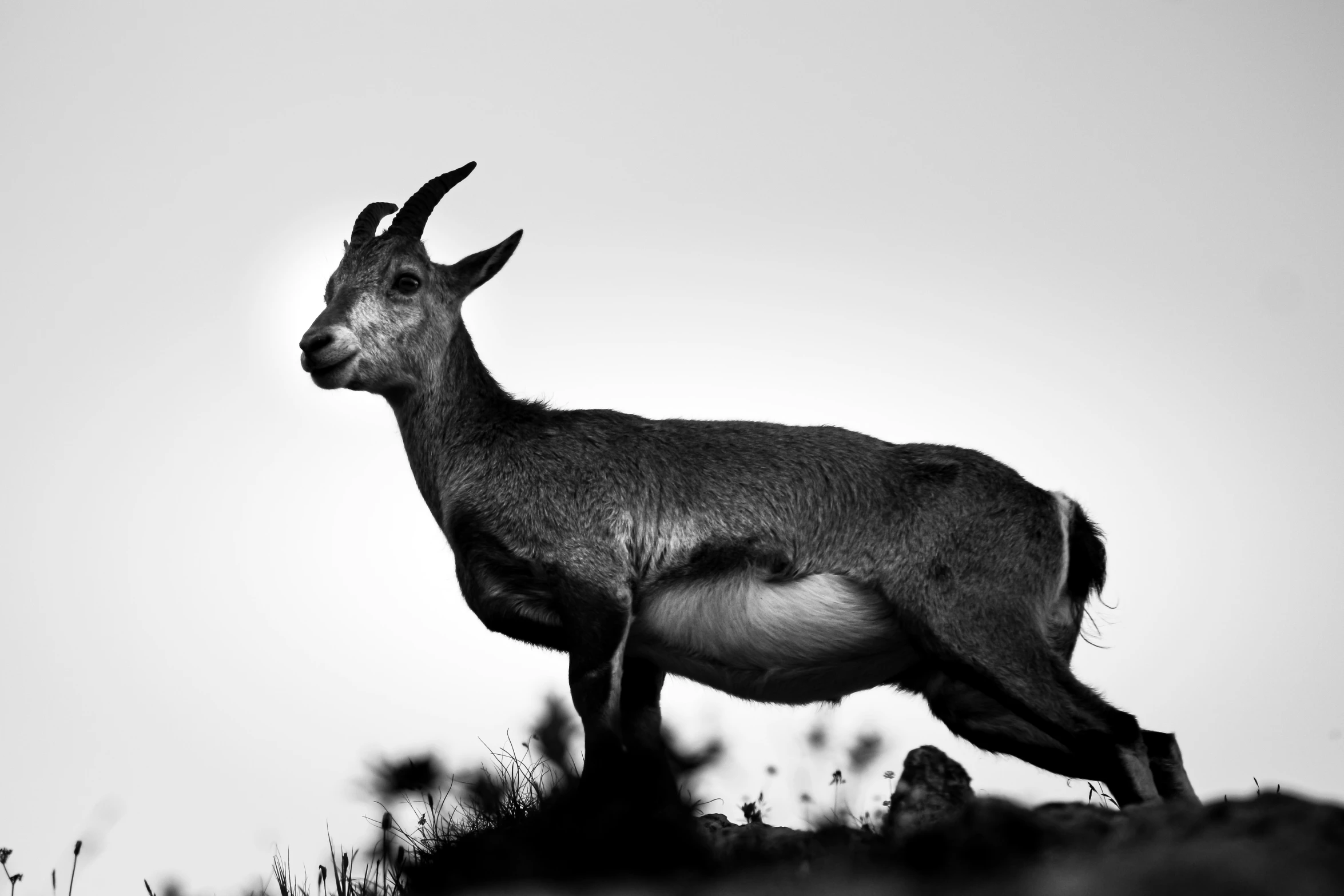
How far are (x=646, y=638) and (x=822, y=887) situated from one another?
4.12 metres

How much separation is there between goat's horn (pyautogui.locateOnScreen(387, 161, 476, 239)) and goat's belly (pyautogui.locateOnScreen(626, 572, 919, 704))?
3.00m

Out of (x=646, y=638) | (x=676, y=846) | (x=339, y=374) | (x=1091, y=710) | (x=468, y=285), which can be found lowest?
(x=676, y=846)

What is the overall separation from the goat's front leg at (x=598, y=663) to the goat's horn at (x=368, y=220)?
3.07 m

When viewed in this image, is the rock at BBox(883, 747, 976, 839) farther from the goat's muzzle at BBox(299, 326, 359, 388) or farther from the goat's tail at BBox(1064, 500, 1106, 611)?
the goat's muzzle at BBox(299, 326, 359, 388)

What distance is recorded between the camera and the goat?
7.36 metres

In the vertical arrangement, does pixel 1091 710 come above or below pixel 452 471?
below

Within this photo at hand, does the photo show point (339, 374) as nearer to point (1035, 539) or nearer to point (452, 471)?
point (452, 471)

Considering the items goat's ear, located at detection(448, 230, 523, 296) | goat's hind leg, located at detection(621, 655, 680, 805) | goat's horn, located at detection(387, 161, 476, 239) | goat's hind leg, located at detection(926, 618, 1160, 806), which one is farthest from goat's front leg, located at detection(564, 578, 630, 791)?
goat's horn, located at detection(387, 161, 476, 239)

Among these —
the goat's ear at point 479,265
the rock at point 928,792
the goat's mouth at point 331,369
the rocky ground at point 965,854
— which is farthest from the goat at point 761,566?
the rocky ground at point 965,854

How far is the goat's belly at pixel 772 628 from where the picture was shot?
25.0 feet

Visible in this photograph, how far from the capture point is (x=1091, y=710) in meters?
7.17

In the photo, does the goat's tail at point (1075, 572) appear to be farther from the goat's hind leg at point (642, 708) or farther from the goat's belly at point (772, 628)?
the goat's hind leg at point (642, 708)

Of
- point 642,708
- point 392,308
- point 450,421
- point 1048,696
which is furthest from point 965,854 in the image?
point 392,308

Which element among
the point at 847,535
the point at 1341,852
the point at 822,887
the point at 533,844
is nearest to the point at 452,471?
the point at 847,535
